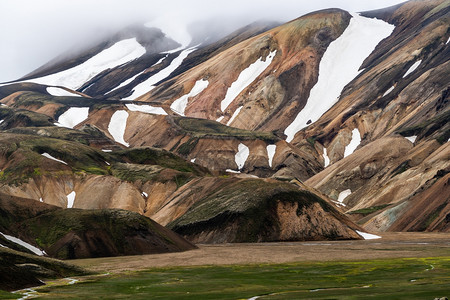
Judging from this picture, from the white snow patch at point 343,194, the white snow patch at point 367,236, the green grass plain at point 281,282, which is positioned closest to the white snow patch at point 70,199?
the white snow patch at point 367,236

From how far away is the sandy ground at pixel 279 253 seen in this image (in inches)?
3137

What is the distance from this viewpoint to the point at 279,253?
294 ft

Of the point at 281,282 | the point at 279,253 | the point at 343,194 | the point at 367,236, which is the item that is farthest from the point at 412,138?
the point at 281,282

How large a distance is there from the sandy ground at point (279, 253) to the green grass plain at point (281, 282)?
6966 millimetres

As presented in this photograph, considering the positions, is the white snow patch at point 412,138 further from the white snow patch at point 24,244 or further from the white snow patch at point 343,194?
the white snow patch at point 24,244

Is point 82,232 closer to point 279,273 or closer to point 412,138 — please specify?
point 279,273

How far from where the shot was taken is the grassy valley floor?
44.8m

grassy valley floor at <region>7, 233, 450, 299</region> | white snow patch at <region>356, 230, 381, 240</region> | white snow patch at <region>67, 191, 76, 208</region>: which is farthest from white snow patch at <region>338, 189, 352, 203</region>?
white snow patch at <region>67, 191, 76, 208</region>

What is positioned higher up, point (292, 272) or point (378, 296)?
point (378, 296)

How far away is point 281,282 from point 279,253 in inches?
1419

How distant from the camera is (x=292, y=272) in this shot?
6341 cm

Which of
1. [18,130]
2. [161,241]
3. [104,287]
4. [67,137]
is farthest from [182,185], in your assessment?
[104,287]

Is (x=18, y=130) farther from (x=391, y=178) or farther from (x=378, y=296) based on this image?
(x=378, y=296)

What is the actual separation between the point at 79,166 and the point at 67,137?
135ft
